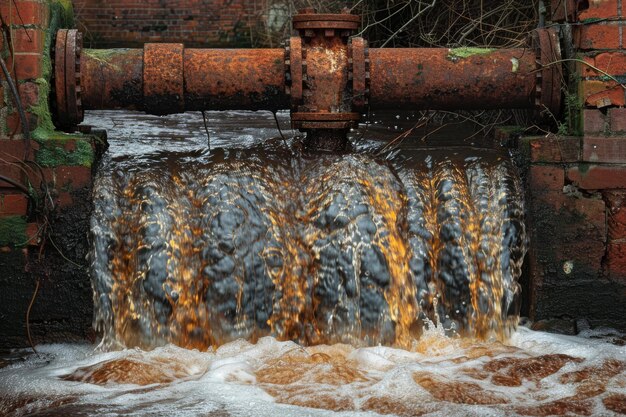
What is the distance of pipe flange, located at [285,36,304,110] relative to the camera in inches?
165

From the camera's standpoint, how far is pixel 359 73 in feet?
13.9

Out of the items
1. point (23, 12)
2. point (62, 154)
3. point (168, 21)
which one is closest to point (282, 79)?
point (62, 154)

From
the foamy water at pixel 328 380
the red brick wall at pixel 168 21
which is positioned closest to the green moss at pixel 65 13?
the foamy water at pixel 328 380

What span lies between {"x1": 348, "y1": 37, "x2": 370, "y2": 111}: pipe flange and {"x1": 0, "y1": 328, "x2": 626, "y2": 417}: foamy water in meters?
1.09

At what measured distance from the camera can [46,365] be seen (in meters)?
3.79

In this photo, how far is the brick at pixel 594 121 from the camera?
4.15 meters

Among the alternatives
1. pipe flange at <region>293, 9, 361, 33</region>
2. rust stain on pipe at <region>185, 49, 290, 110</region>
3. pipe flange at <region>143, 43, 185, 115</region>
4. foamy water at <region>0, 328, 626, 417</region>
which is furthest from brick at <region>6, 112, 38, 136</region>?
pipe flange at <region>293, 9, 361, 33</region>

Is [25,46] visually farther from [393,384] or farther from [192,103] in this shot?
[393,384]

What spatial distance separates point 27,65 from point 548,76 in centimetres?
233

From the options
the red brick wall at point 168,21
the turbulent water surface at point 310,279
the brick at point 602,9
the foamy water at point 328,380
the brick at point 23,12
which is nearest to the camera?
the foamy water at point 328,380

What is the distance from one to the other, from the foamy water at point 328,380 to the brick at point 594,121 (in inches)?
36.8

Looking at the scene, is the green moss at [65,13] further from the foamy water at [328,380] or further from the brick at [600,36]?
the brick at [600,36]

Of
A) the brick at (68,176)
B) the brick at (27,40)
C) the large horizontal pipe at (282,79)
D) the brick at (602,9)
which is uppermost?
the brick at (602,9)

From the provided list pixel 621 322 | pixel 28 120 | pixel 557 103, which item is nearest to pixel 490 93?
pixel 557 103
